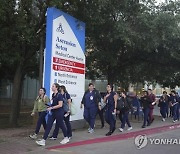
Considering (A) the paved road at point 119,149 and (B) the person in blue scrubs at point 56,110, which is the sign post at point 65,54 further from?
(A) the paved road at point 119,149

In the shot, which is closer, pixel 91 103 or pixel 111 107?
pixel 111 107

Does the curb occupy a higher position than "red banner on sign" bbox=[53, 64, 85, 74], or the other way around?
"red banner on sign" bbox=[53, 64, 85, 74]

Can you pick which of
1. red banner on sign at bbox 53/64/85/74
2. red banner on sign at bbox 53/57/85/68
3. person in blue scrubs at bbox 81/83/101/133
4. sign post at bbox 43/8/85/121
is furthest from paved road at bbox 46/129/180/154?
red banner on sign at bbox 53/57/85/68

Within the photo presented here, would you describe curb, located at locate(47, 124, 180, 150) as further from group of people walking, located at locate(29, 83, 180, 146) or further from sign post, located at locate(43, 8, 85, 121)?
sign post, located at locate(43, 8, 85, 121)

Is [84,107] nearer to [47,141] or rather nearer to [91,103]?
[91,103]

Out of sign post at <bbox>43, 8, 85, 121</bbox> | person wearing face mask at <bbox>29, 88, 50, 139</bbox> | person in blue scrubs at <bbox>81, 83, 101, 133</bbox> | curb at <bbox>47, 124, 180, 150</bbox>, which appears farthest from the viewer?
person in blue scrubs at <bbox>81, 83, 101, 133</bbox>

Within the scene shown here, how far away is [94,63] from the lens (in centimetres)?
2186

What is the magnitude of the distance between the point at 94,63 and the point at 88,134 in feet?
31.1

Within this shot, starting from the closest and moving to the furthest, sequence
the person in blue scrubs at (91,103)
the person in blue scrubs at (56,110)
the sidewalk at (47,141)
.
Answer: the sidewalk at (47,141), the person in blue scrubs at (56,110), the person in blue scrubs at (91,103)

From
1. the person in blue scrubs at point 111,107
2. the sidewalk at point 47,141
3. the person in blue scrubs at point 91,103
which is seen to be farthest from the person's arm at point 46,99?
the person in blue scrubs at point 111,107

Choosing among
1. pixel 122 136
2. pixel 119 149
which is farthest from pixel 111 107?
pixel 119 149

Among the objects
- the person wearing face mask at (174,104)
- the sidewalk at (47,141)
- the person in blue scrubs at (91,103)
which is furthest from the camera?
the person wearing face mask at (174,104)

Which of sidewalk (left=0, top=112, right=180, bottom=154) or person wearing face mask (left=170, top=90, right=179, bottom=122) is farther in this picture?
person wearing face mask (left=170, top=90, right=179, bottom=122)

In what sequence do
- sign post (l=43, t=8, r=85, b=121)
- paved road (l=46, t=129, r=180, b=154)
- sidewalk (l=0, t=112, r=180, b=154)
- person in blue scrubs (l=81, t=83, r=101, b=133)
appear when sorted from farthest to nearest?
1. person in blue scrubs (l=81, t=83, r=101, b=133)
2. sign post (l=43, t=8, r=85, b=121)
3. paved road (l=46, t=129, r=180, b=154)
4. sidewalk (l=0, t=112, r=180, b=154)
